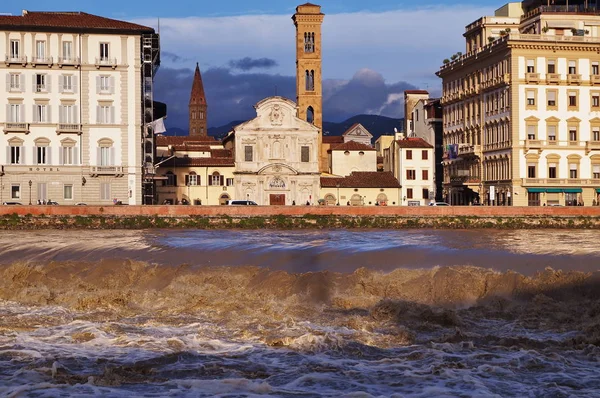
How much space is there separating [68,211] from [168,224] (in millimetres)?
6902

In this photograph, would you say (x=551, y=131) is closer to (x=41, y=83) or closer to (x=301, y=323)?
Answer: (x=41, y=83)

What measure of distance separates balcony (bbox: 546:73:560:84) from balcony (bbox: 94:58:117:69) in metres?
36.6

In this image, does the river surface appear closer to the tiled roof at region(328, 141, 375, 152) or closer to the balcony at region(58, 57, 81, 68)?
the balcony at region(58, 57, 81, 68)

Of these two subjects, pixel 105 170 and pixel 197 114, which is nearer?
pixel 105 170

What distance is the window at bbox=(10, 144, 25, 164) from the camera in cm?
7325

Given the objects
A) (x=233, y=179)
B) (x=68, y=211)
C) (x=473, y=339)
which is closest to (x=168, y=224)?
(x=68, y=211)

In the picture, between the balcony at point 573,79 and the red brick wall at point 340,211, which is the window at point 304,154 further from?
the balcony at point 573,79

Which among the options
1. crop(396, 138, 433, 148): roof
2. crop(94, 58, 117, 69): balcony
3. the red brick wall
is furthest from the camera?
crop(396, 138, 433, 148): roof

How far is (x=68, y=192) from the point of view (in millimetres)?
74125

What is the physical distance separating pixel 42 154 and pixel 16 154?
1.97m

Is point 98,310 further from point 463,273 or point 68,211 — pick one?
point 68,211


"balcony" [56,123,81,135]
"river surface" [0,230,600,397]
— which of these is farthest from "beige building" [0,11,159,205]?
"river surface" [0,230,600,397]

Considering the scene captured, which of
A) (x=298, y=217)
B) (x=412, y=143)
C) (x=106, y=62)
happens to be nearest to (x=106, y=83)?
(x=106, y=62)

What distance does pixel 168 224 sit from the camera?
214ft
